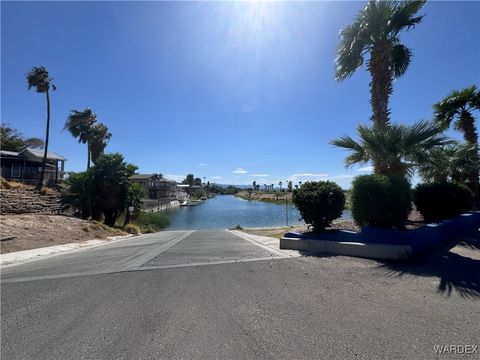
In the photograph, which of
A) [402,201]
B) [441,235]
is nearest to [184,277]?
[402,201]

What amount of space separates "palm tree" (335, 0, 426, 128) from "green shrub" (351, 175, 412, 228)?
12.4 ft

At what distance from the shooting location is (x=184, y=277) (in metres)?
5.48

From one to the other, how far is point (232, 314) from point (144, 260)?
14.7 ft

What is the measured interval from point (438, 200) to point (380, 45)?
6.73 metres

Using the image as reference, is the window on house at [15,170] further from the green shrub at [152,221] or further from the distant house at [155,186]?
the distant house at [155,186]

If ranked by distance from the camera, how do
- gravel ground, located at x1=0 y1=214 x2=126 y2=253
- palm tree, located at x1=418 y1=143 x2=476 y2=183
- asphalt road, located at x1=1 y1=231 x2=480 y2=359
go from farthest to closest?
palm tree, located at x1=418 y1=143 x2=476 y2=183
gravel ground, located at x1=0 y1=214 x2=126 y2=253
asphalt road, located at x1=1 y1=231 x2=480 y2=359

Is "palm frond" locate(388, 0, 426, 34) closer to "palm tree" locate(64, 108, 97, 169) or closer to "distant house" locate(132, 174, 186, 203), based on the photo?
"palm tree" locate(64, 108, 97, 169)

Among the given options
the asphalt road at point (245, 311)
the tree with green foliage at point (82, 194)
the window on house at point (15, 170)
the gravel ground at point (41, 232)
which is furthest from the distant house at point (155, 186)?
the asphalt road at point (245, 311)

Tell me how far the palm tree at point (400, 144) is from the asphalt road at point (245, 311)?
Answer: 364cm

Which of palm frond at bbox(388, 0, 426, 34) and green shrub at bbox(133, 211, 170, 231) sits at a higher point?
palm frond at bbox(388, 0, 426, 34)

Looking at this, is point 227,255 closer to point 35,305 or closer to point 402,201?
point 35,305

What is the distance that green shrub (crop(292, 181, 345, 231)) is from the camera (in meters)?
8.27

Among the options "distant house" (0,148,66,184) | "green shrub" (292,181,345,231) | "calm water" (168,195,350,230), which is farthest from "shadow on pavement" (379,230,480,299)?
"distant house" (0,148,66,184)

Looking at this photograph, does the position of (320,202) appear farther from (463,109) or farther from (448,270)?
(463,109)
